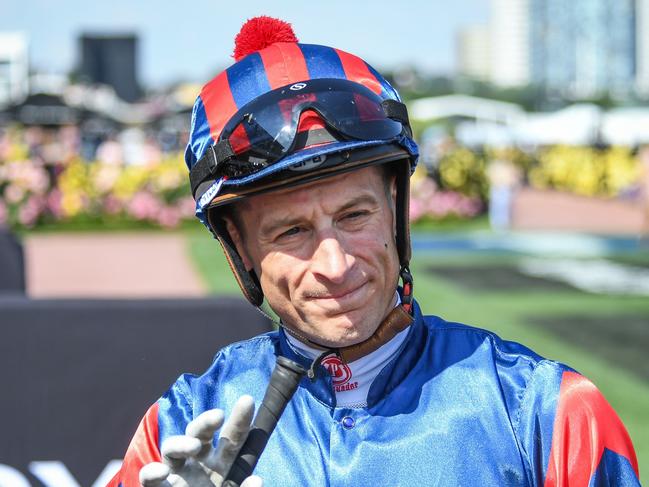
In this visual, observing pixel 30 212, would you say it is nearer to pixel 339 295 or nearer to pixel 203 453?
pixel 339 295

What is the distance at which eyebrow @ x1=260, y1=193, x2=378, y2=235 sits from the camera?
167 centimetres

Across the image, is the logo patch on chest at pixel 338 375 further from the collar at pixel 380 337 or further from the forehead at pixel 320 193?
the forehead at pixel 320 193

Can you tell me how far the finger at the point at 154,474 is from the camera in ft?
4.50

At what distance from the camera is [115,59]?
46656 millimetres

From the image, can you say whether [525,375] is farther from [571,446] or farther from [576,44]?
[576,44]

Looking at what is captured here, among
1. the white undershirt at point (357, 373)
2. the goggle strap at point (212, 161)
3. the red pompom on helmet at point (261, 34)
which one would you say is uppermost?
the red pompom on helmet at point (261, 34)

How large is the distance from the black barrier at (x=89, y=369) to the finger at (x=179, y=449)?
5.91ft

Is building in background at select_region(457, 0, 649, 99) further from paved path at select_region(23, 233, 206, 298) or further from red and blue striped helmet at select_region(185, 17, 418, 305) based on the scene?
red and blue striped helmet at select_region(185, 17, 418, 305)

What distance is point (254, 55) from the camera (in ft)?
5.79

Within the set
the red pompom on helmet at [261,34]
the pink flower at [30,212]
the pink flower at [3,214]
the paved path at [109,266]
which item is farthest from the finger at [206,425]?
the pink flower at [30,212]

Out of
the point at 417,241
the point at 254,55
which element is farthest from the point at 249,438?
the point at 417,241

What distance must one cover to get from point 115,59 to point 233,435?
47.4m

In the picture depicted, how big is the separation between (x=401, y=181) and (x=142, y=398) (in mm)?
1760

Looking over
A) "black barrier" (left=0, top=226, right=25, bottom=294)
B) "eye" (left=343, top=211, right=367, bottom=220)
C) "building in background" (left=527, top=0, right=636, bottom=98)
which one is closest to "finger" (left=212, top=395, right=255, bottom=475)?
"eye" (left=343, top=211, right=367, bottom=220)
